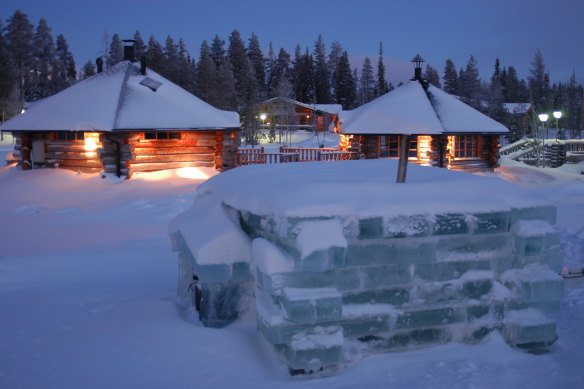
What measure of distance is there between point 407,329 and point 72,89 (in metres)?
21.5

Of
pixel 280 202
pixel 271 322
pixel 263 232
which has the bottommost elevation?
pixel 271 322

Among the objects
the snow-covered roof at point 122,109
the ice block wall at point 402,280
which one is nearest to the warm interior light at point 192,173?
the snow-covered roof at point 122,109

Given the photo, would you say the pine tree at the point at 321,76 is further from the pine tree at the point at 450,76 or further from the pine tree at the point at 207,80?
the pine tree at the point at 207,80

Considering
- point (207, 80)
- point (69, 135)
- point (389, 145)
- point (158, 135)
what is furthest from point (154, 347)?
point (207, 80)

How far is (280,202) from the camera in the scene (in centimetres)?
334

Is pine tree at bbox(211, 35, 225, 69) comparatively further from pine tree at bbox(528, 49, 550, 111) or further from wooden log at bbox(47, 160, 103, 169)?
wooden log at bbox(47, 160, 103, 169)

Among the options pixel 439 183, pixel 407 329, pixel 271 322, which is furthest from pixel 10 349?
pixel 439 183

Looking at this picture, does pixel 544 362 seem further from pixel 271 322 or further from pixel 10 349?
pixel 10 349

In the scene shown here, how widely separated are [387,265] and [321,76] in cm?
8513

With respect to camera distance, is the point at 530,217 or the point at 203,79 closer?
the point at 530,217

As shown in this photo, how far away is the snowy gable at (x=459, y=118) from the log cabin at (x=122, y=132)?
9960 mm

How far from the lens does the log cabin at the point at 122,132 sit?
59.1 feet

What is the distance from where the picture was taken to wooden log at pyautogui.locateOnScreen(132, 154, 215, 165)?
18578mm

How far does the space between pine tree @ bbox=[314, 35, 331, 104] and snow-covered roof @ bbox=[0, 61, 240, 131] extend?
60.3m
